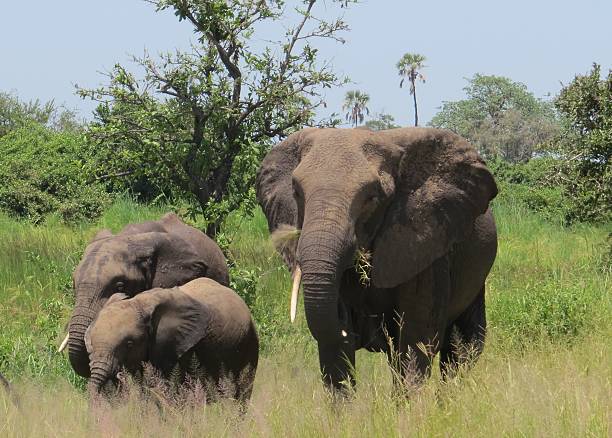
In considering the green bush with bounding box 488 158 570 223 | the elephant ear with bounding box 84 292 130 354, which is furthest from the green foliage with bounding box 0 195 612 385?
the elephant ear with bounding box 84 292 130 354

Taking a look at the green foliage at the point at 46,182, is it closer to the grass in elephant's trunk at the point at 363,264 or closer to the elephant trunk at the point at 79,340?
the elephant trunk at the point at 79,340

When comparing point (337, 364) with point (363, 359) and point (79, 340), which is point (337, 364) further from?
point (363, 359)

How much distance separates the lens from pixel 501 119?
64.4 meters

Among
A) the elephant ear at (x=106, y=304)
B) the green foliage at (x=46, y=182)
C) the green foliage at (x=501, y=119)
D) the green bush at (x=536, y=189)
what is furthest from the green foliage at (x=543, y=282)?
the green foliage at (x=501, y=119)

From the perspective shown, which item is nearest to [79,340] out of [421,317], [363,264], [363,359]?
[363,264]

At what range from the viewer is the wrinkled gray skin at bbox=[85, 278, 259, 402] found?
270 inches

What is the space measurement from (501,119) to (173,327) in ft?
192

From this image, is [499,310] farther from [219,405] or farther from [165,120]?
[219,405]

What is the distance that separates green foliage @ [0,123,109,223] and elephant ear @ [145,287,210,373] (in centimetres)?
790

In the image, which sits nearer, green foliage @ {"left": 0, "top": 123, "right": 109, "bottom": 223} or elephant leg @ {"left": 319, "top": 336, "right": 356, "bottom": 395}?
elephant leg @ {"left": 319, "top": 336, "right": 356, "bottom": 395}

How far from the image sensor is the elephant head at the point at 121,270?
→ 294 inches

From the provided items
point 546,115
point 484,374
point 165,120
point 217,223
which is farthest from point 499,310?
point 546,115

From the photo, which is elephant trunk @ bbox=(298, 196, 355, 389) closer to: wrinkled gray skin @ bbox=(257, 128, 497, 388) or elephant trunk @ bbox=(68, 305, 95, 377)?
wrinkled gray skin @ bbox=(257, 128, 497, 388)

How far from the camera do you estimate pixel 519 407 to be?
207 inches
